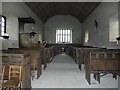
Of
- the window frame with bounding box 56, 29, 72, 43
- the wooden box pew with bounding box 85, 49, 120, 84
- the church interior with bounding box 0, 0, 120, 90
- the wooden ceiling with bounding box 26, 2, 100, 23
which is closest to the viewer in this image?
the church interior with bounding box 0, 0, 120, 90

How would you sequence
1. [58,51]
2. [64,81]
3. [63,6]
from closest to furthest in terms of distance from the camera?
[64,81] → [63,6] → [58,51]

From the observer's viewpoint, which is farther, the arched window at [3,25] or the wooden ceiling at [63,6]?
the wooden ceiling at [63,6]

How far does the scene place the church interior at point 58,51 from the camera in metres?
3.94

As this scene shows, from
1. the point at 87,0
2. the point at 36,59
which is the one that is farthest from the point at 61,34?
the point at 36,59

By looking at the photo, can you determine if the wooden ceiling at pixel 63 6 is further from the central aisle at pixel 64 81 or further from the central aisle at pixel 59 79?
the central aisle at pixel 64 81

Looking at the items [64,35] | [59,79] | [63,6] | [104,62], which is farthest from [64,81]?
[64,35]

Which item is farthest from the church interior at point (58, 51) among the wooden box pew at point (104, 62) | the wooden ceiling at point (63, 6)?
the wooden ceiling at point (63, 6)

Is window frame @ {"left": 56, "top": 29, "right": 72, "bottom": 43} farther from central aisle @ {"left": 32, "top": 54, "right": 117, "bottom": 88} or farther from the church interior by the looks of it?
central aisle @ {"left": 32, "top": 54, "right": 117, "bottom": 88}

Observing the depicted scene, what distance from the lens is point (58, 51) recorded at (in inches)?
807

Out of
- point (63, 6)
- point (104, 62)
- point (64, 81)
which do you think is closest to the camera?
point (104, 62)

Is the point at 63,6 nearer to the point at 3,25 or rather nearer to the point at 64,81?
Answer: the point at 3,25

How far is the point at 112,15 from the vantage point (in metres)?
8.80

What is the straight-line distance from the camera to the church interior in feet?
12.9

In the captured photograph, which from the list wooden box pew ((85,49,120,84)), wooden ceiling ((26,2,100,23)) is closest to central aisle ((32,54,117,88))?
wooden box pew ((85,49,120,84))
